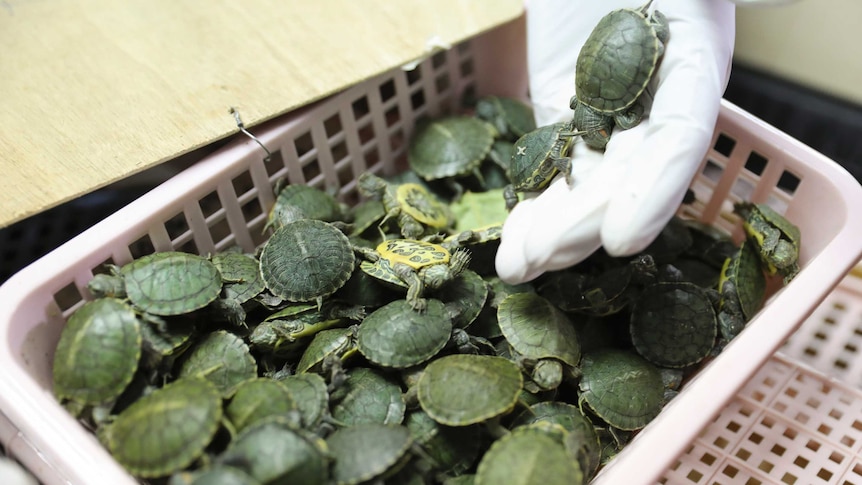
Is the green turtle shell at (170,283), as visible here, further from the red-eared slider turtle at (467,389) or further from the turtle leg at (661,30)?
the turtle leg at (661,30)

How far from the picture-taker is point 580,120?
1.39 m

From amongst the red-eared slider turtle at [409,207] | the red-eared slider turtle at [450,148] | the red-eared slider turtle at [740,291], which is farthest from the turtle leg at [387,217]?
the red-eared slider turtle at [740,291]

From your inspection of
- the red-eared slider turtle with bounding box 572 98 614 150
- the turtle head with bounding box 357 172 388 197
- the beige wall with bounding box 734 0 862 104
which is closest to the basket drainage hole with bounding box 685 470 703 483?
the red-eared slider turtle with bounding box 572 98 614 150

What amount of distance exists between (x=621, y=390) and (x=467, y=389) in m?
0.36

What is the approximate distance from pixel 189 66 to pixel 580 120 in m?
1.01

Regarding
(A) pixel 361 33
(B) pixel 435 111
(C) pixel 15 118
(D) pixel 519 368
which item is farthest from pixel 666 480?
(C) pixel 15 118

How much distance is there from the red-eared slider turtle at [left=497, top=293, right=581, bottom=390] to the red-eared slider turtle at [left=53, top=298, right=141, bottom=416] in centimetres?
76

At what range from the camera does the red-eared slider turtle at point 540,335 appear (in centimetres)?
137

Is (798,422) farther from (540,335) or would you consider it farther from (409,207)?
(409,207)

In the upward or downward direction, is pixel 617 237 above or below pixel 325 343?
above

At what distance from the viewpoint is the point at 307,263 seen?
1.43 meters

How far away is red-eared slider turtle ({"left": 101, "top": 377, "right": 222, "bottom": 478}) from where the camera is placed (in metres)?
1.09

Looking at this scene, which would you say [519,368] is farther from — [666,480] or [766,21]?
[766,21]

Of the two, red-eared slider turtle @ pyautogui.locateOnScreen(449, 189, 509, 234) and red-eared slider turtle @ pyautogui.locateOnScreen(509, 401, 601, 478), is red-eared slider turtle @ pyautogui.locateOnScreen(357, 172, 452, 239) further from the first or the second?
red-eared slider turtle @ pyautogui.locateOnScreen(509, 401, 601, 478)
